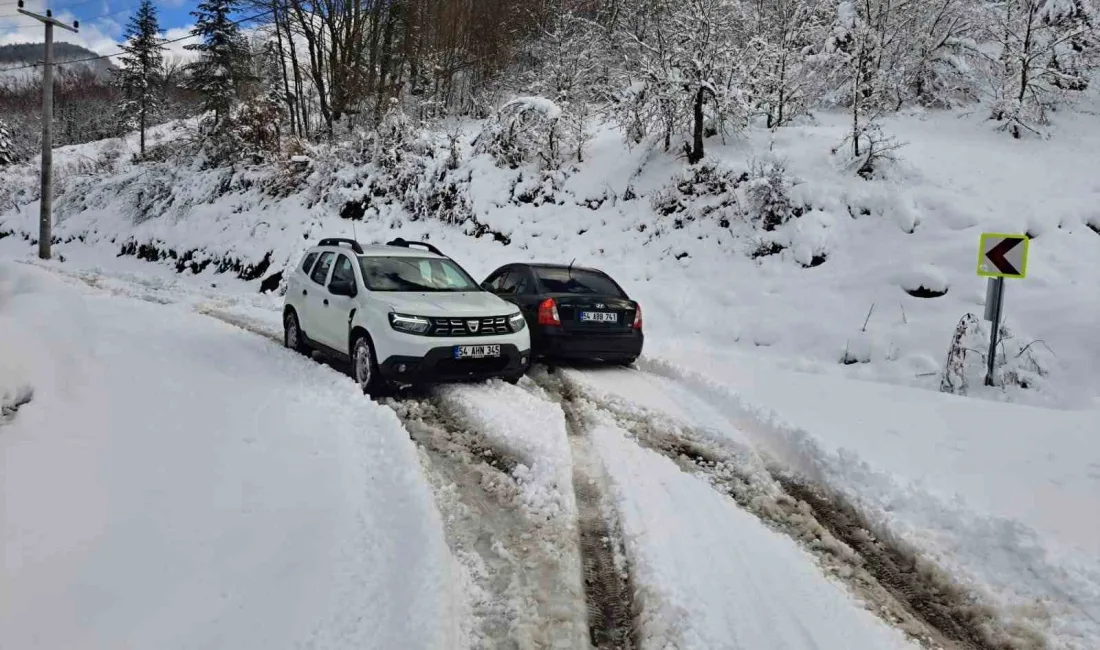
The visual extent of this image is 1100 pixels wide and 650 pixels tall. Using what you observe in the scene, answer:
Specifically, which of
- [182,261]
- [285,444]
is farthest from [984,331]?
[182,261]

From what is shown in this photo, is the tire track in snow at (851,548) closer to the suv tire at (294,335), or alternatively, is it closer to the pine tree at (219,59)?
the suv tire at (294,335)

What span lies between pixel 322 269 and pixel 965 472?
7.53 m

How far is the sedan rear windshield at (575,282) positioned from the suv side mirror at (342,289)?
251 cm

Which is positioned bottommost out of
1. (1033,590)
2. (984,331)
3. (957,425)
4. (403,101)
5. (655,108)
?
(1033,590)

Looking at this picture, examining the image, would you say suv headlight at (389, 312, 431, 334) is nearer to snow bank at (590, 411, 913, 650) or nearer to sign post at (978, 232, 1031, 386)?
snow bank at (590, 411, 913, 650)

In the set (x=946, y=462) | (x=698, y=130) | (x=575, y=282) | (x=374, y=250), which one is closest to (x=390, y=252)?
(x=374, y=250)

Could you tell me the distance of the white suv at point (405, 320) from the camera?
21.2 ft

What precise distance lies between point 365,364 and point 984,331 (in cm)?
801

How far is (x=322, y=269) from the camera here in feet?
27.6

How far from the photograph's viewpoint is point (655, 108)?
1502 cm

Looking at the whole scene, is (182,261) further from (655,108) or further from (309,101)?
(655,108)

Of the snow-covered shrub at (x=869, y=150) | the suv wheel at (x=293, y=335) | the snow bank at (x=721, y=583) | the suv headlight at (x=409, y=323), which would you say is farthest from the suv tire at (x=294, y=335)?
the snow-covered shrub at (x=869, y=150)

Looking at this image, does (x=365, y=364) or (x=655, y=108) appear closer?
(x=365, y=364)

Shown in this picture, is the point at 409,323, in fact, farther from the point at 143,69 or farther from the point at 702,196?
the point at 143,69
